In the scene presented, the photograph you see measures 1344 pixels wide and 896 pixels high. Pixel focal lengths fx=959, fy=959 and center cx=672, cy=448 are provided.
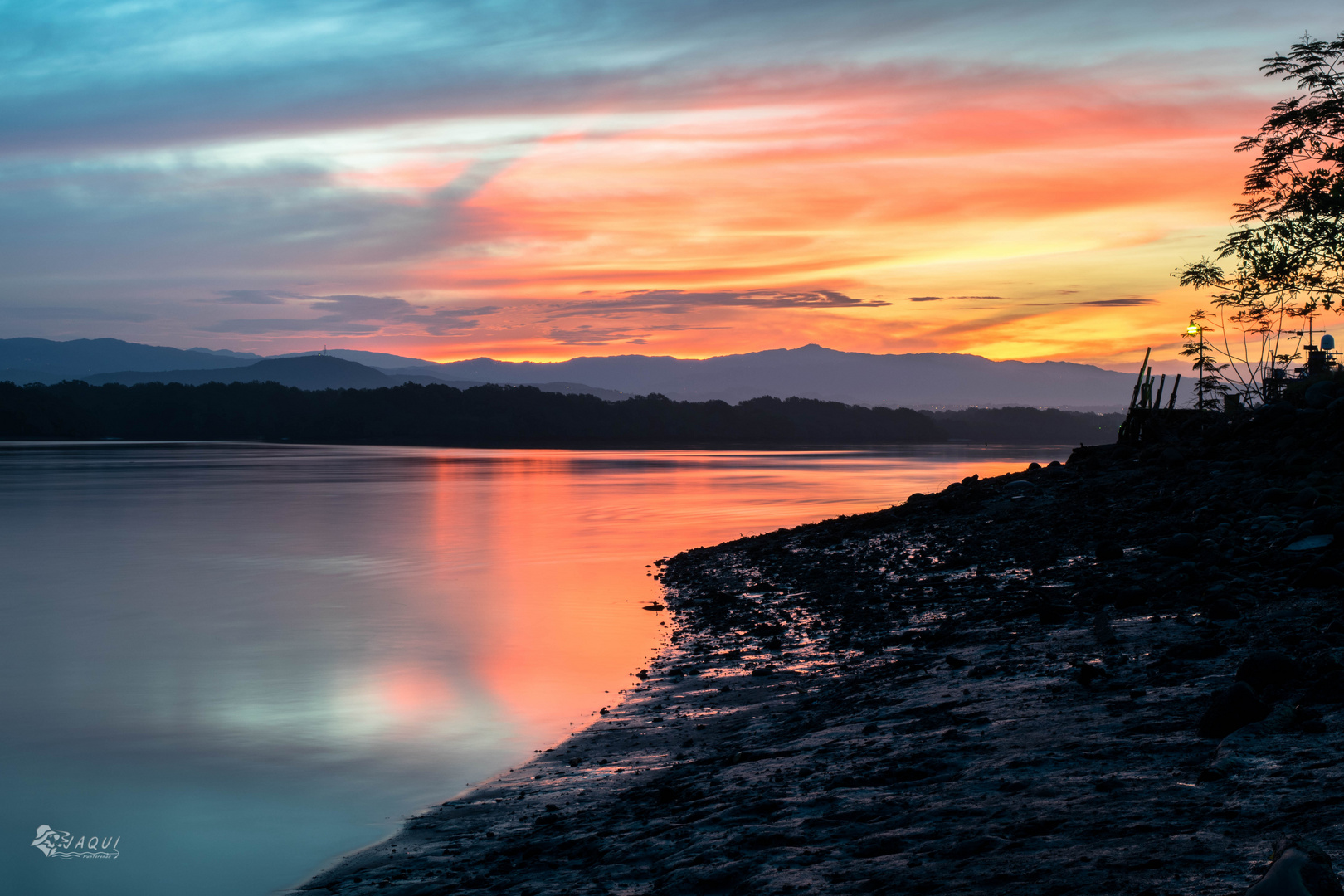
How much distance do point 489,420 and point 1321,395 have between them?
16144 cm

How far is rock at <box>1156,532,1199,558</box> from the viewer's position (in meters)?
13.5

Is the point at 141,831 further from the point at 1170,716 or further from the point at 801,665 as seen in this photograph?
the point at 1170,716

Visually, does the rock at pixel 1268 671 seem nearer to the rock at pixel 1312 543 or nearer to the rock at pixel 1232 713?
the rock at pixel 1232 713

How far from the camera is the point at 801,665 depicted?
12.6 m

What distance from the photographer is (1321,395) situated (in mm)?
19500

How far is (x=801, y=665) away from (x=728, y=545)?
1434cm

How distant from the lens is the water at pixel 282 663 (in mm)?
8867

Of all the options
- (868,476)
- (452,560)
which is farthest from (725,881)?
(868,476)

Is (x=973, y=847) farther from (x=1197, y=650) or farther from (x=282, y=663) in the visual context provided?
(x=282, y=663)

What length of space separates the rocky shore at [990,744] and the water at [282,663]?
116cm

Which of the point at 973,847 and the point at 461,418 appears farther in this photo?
the point at 461,418

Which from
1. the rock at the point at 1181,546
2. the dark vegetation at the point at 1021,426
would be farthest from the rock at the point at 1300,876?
the dark vegetation at the point at 1021,426
